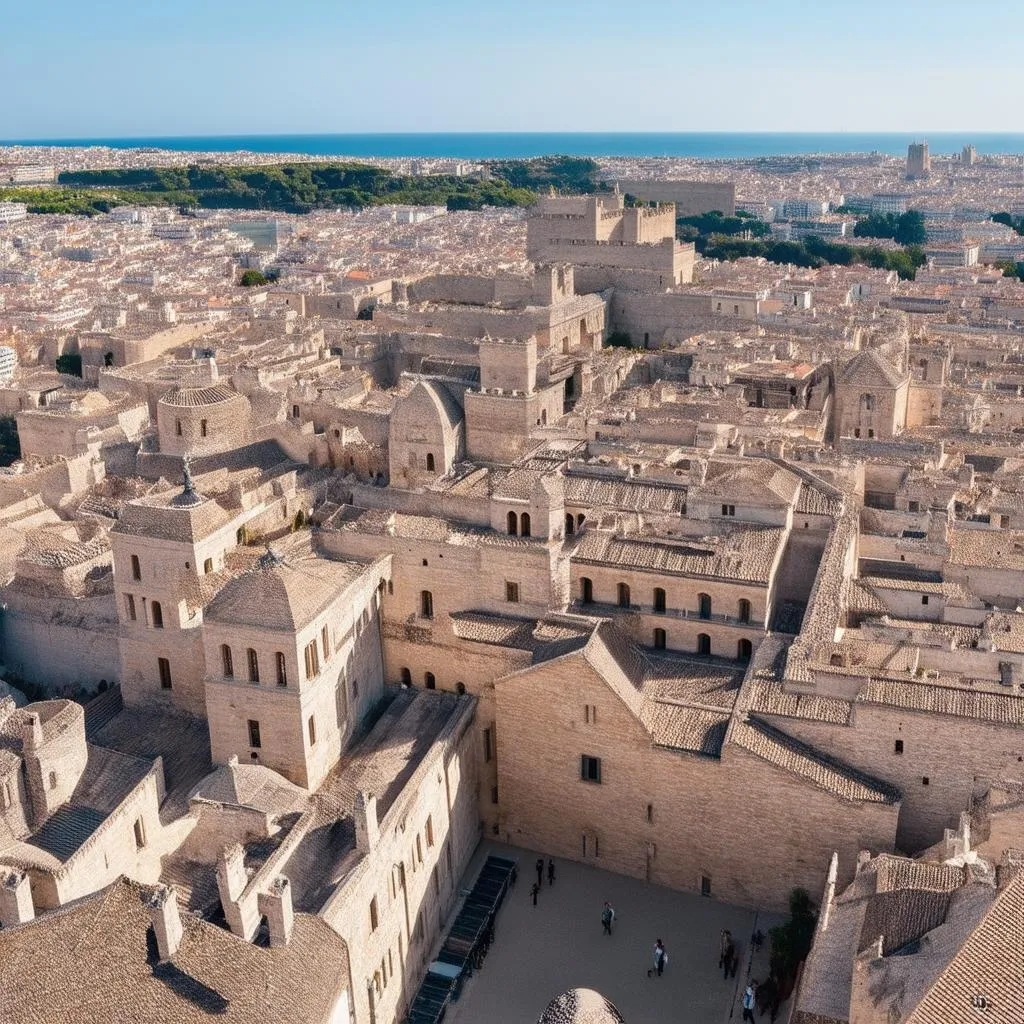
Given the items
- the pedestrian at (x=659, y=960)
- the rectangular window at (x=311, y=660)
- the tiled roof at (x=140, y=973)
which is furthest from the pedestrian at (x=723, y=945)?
the rectangular window at (x=311, y=660)

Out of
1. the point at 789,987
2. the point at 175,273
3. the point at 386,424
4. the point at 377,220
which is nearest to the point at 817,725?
the point at 789,987

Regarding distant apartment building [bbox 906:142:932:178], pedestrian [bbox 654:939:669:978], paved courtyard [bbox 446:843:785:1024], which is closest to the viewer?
paved courtyard [bbox 446:843:785:1024]

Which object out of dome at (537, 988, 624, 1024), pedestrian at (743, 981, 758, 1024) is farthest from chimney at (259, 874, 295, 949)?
pedestrian at (743, 981, 758, 1024)

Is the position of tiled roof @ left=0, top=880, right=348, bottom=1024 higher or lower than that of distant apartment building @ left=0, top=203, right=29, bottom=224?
higher

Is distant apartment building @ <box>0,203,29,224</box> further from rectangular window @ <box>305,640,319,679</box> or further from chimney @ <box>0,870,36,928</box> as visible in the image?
chimney @ <box>0,870,36,928</box>

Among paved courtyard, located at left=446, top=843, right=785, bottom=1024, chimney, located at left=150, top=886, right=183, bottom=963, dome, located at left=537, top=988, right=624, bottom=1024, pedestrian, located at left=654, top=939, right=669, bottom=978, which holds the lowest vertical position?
paved courtyard, located at left=446, top=843, right=785, bottom=1024

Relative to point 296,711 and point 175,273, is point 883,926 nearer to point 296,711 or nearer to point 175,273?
point 296,711

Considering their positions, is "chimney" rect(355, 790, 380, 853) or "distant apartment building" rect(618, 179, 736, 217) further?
"distant apartment building" rect(618, 179, 736, 217)
